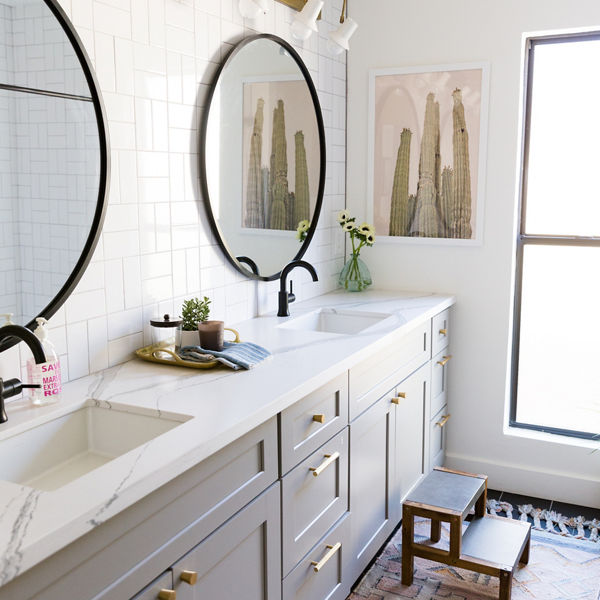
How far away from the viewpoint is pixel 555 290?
3408mm

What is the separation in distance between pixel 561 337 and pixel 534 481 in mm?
702

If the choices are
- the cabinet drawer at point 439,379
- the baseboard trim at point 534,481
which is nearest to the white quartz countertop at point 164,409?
the cabinet drawer at point 439,379

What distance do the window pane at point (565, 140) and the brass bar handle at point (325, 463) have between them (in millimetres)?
1745

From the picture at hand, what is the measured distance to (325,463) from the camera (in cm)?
218

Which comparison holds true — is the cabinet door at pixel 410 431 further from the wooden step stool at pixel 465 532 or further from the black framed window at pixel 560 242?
the black framed window at pixel 560 242

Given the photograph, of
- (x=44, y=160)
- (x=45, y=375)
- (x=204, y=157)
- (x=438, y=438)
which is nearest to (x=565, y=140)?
(x=438, y=438)

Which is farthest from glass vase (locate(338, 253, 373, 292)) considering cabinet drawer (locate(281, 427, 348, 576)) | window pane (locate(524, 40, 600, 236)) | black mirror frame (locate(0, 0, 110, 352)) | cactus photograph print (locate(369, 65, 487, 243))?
black mirror frame (locate(0, 0, 110, 352))

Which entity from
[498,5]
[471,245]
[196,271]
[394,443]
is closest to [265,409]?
[196,271]

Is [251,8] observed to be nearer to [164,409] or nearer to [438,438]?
[164,409]

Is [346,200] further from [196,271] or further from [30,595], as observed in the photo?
[30,595]

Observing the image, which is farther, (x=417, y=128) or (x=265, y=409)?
(x=417, y=128)

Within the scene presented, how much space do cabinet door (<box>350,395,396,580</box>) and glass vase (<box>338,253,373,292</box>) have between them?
2.96 ft

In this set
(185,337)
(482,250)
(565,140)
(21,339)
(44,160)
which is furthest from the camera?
(482,250)

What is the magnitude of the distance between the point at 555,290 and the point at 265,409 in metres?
2.13
